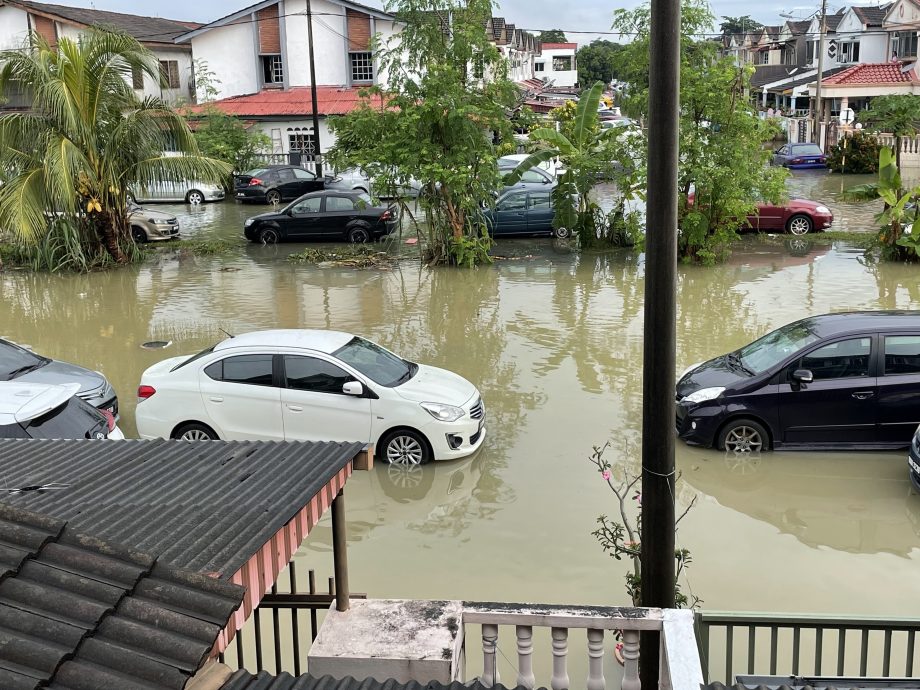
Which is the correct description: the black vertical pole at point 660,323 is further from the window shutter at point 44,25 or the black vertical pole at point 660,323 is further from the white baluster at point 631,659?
the window shutter at point 44,25

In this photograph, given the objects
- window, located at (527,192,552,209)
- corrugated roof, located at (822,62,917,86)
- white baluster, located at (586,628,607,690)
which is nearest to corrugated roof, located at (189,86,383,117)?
window, located at (527,192,552,209)

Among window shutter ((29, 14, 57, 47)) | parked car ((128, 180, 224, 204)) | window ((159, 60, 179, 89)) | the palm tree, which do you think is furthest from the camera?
window ((159, 60, 179, 89))

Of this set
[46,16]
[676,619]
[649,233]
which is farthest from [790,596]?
[46,16]

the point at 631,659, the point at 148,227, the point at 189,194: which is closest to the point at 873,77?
the point at 189,194

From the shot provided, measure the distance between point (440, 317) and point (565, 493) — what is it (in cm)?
822

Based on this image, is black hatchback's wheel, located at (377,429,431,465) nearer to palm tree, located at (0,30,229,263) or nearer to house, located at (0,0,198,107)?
palm tree, located at (0,30,229,263)

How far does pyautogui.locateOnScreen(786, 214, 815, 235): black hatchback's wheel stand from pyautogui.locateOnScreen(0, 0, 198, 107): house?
2783 centimetres

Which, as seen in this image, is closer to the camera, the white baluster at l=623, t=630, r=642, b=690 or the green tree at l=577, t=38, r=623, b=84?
the white baluster at l=623, t=630, r=642, b=690

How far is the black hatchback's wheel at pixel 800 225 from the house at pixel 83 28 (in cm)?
2783

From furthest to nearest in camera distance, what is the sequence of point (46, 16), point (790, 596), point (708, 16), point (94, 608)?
point (46, 16) < point (708, 16) < point (790, 596) < point (94, 608)

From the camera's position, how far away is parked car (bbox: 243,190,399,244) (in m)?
25.2

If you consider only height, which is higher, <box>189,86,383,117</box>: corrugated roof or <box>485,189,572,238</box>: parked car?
<box>189,86,383,117</box>: corrugated roof

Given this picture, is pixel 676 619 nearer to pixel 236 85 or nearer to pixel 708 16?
pixel 708 16

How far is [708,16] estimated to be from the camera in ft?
64.0
